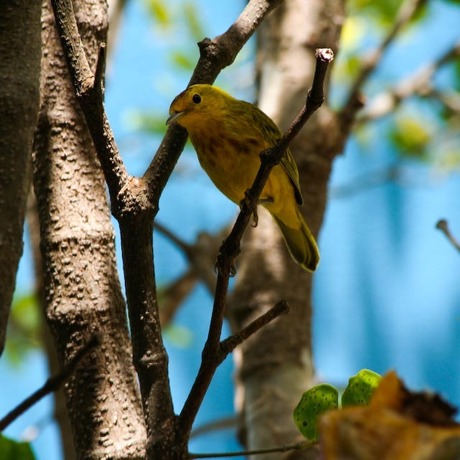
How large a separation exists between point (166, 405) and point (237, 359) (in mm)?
2098

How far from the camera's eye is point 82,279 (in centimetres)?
158

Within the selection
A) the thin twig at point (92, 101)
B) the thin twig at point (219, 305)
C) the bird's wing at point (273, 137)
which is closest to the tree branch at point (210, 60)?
the thin twig at point (92, 101)

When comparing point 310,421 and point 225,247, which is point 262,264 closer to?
point 225,247

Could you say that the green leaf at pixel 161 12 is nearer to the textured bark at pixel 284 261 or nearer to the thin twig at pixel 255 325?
the textured bark at pixel 284 261

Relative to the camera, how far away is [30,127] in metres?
1.40

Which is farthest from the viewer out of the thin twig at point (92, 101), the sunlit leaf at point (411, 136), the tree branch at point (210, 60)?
the sunlit leaf at point (411, 136)

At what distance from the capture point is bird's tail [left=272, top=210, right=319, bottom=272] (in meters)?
3.38

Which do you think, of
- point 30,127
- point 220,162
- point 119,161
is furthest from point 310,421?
point 220,162

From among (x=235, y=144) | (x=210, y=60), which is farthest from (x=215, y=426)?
(x=210, y=60)

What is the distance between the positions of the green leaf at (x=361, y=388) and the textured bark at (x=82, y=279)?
1.26ft

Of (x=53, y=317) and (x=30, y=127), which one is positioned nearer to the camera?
(x=30, y=127)

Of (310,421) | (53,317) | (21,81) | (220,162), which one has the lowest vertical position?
(310,421)

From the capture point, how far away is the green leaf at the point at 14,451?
132cm

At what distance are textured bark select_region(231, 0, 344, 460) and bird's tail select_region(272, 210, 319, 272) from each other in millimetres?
55
